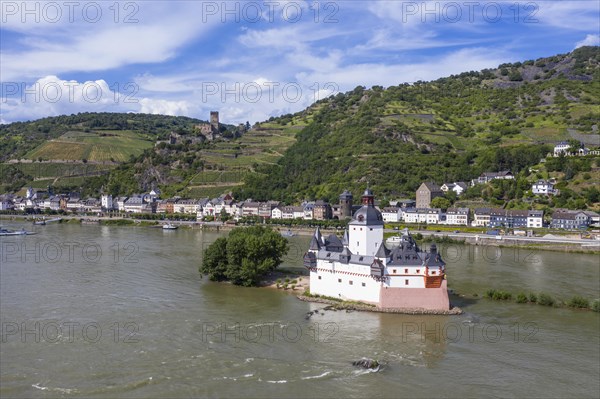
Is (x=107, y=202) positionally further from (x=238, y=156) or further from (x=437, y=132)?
(x=437, y=132)

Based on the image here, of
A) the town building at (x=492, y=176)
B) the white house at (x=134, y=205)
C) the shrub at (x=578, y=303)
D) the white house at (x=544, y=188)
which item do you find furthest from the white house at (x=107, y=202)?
the shrub at (x=578, y=303)

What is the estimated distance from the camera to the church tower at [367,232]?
27.9 meters

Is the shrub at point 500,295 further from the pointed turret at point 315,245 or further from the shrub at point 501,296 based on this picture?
the pointed turret at point 315,245

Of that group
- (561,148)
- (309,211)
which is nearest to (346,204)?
(309,211)

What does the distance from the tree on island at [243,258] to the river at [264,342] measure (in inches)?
32.4

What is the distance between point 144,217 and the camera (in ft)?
263

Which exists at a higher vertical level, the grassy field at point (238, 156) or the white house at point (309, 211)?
the grassy field at point (238, 156)

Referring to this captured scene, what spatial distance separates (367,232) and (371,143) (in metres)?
61.5

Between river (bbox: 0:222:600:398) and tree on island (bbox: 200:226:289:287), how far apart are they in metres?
0.82

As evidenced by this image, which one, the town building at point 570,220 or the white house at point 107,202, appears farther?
the white house at point 107,202

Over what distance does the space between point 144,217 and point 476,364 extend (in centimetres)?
6731

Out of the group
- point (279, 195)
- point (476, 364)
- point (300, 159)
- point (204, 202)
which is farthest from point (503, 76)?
point (476, 364)

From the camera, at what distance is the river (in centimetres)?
1761

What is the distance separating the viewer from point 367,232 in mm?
27922
